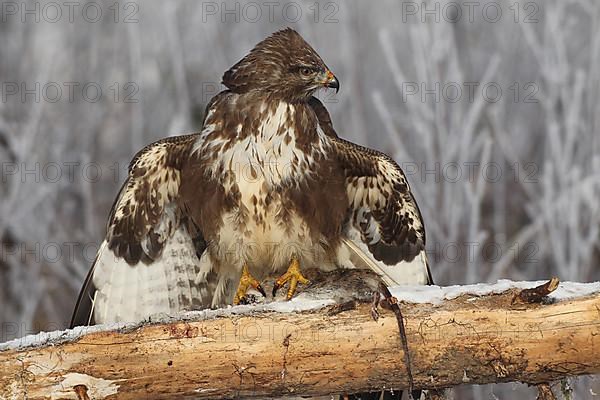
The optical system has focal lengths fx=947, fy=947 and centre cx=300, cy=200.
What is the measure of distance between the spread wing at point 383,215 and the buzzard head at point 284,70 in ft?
1.39

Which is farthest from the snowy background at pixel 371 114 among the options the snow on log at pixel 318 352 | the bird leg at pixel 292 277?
the snow on log at pixel 318 352

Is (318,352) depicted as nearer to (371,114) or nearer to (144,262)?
(144,262)

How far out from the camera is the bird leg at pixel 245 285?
513 centimetres

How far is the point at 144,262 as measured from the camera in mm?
5570

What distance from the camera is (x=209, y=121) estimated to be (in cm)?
513

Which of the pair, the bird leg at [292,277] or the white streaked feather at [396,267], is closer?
the bird leg at [292,277]

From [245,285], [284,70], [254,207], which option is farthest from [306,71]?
[245,285]

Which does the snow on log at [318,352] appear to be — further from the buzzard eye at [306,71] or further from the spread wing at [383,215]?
the buzzard eye at [306,71]

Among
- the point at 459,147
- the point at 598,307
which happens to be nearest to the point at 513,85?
the point at 459,147

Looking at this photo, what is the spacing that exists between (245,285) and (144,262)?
0.74m

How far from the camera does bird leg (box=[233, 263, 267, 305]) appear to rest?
5129 millimetres

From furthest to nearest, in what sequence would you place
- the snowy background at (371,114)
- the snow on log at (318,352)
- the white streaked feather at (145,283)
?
the snowy background at (371,114) < the white streaked feather at (145,283) < the snow on log at (318,352)

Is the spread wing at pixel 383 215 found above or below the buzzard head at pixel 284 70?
below

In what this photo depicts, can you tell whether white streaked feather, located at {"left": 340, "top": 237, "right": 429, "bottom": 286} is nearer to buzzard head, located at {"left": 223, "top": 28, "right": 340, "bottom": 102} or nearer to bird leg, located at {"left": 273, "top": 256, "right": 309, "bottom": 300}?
bird leg, located at {"left": 273, "top": 256, "right": 309, "bottom": 300}
